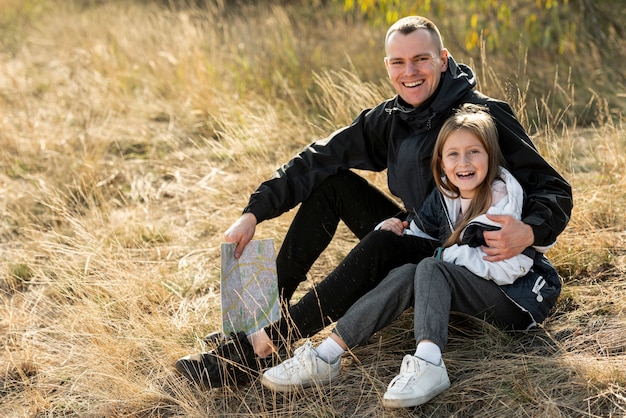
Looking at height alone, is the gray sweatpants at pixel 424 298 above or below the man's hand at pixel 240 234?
below

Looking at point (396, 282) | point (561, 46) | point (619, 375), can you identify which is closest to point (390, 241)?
point (396, 282)

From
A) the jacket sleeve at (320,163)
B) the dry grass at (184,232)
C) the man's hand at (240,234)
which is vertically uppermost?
the jacket sleeve at (320,163)

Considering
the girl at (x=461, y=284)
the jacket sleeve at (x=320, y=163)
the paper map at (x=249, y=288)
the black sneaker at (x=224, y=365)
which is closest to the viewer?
the girl at (x=461, y=284)

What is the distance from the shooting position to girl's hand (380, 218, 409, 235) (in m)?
3.16

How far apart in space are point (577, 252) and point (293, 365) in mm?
1471

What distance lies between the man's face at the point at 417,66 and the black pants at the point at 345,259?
0.45 metres

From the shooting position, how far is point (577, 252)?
350 centimetres

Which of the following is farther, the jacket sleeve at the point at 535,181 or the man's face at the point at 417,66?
the man's face at the point at 417,66

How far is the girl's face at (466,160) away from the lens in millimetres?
2867

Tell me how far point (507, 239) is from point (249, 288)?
3.36 feet

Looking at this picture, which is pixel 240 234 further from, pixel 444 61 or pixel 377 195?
pixel 444 61

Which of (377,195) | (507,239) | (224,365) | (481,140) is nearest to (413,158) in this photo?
(377,195)

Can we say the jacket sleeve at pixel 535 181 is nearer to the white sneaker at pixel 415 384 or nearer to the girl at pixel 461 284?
the girl at pixel 461 284

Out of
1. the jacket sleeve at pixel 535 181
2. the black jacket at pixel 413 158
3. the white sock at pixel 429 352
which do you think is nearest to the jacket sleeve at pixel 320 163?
the black jacket at pixel 413 158
